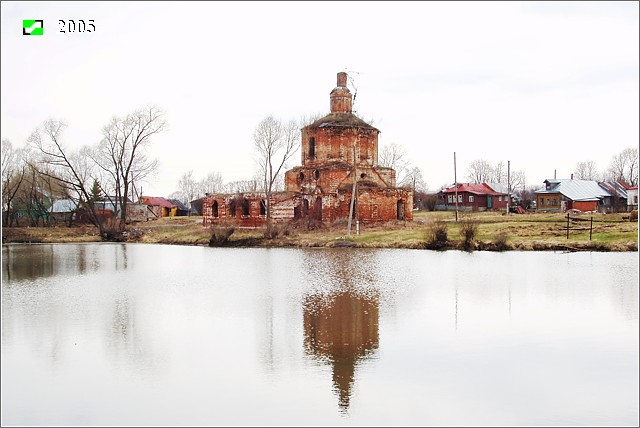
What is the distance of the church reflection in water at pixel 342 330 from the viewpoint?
10836mm

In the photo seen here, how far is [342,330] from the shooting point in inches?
547

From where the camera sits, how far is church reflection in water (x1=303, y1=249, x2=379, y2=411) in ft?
35.6

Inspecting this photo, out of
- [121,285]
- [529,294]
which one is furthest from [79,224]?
[529,294]

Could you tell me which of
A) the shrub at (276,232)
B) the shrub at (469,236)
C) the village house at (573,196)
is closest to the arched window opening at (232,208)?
the shrub at (276,232)

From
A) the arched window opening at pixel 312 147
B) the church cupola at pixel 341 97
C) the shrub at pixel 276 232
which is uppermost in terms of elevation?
the church cupola at pixel 341 97

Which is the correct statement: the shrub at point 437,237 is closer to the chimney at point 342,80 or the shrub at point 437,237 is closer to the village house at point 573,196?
the chimney at point 342,80

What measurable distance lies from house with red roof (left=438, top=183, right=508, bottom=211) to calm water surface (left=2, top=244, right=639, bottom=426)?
43.7 metres

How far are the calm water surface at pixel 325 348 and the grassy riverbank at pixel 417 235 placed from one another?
8.32 m

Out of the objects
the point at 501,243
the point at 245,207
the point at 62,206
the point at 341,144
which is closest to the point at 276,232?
the point at 245,207

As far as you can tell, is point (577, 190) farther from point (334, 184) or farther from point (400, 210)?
point (334, 184)

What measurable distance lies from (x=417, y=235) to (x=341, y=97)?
15424 mm

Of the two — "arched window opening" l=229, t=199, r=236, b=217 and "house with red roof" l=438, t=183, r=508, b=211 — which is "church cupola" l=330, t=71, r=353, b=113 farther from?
"house with red roof" l=438, t=183, r=508, b=211

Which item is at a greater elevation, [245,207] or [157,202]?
[157,202]

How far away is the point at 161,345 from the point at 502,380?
6.66 meters
